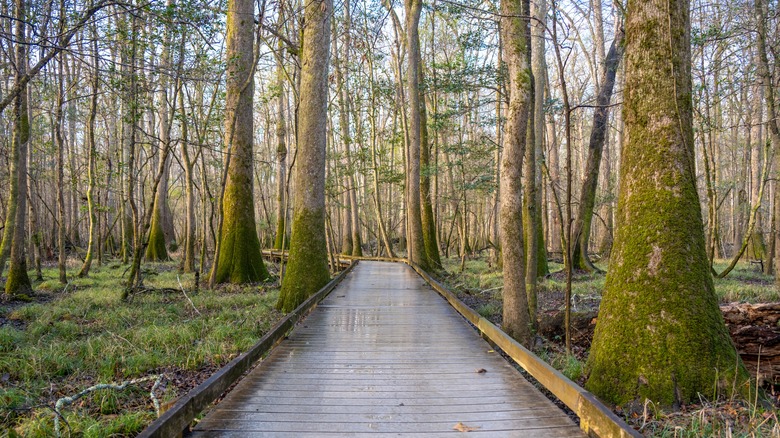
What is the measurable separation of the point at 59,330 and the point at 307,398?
5020 millimetres

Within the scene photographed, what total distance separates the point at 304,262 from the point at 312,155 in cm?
205

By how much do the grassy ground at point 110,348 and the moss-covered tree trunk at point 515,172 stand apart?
347 cm

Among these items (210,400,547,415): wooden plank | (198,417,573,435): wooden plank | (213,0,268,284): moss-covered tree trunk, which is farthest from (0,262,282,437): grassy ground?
(213,0,268,284): moss-covered tree trunk

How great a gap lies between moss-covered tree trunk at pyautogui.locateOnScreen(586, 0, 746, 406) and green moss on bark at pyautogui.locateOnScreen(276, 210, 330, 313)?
5474 millimetres

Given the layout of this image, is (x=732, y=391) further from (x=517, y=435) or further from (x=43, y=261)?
(x=43, y=261)

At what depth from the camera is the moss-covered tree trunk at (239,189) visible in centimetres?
1177

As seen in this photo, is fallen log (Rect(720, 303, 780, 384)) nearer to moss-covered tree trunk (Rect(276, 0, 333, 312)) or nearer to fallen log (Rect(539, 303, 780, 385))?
fallen log (Rect(539, 303, 780, 385))

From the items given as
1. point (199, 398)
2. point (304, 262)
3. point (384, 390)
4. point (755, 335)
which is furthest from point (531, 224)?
point (199, 398)

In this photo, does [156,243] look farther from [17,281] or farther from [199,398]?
[199,398]

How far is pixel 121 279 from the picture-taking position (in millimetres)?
12625

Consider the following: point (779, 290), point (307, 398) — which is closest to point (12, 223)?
point (307, 398)

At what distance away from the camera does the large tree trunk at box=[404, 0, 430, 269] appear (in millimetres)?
14961

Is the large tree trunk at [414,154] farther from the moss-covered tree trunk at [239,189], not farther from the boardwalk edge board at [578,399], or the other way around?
the boardwalk edge board at [578,399]

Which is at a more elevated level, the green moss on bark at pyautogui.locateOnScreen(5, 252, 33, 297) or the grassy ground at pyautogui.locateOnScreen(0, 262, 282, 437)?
the green moss on bark at pyautogui.locateOnScreen(5, 252, 33, 297)
